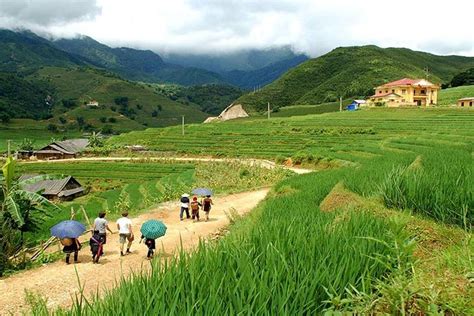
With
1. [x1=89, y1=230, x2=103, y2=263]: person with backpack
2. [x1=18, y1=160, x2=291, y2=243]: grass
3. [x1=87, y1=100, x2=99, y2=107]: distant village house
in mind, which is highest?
[x1=87, y1=100, x2=99, y2=107]: distant village house

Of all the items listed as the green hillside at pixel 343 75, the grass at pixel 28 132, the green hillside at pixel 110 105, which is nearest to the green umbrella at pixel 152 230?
the grass at pixel 28 132

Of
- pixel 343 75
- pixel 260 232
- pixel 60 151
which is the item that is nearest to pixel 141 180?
pixel 60 151

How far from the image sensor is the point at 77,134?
115750 mm

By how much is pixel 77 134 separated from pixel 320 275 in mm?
120683

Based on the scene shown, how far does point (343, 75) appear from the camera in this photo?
4594 inches

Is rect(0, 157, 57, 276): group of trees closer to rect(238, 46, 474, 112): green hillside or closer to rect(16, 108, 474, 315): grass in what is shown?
rect(16, 108, 474, 315): grass

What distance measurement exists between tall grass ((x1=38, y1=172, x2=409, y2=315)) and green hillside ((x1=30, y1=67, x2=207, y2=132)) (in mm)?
126615

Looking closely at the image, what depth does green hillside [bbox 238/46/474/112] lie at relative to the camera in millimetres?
107812

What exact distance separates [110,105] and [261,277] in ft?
548

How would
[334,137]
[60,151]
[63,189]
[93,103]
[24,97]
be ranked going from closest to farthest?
[63,189] → [334,137] → [60,151] → [24,97] → [93,103]

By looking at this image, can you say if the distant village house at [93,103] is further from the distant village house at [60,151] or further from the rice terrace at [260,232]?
the rice terrace at [260,232]

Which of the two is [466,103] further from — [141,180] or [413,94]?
[141,180]

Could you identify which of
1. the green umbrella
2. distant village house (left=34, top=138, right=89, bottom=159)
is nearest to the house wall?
distant village house (left=34, top=138, right=89, bottom=159)

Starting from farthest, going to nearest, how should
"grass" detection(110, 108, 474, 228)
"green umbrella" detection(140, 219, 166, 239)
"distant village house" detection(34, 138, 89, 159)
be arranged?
1. "distant village house" detection(34, 138, 89, 159)
2. "grass" detection(110, 108, 474, 228)
3. "green umbrella" detection(140, 219, 166, 239)
